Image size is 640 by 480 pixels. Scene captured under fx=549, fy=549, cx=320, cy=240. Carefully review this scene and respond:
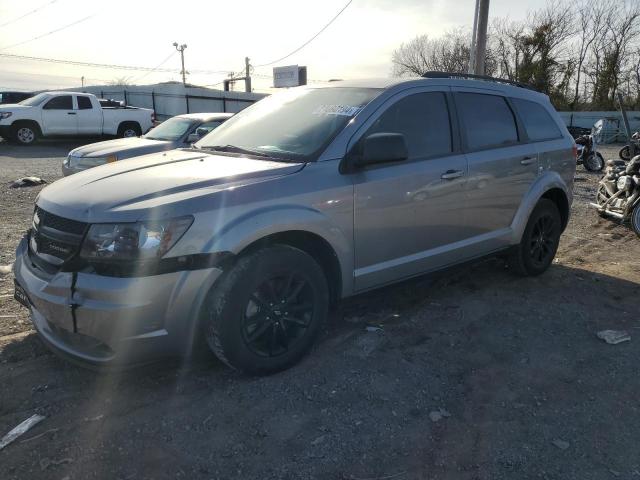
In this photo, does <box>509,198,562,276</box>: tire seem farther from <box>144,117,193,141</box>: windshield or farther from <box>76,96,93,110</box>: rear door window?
<box>76,96,93,110</box>: rear door window

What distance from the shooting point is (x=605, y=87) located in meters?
41.5

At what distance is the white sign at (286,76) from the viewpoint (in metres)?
35.7

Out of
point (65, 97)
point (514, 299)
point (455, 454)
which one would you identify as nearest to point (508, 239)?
point (514, 299)

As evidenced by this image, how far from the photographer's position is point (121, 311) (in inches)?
107

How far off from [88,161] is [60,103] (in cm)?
1133

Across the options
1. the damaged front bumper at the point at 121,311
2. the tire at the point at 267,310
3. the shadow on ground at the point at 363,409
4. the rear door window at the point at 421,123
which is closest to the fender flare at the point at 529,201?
the shadow on ground at the point at 363,409

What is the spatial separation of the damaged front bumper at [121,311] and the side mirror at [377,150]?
3.88ft

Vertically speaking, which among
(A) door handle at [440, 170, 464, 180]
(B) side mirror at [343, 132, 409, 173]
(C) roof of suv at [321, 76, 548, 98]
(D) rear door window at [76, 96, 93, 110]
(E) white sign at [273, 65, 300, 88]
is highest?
(E) white sign at [273, 65, 300, 88]

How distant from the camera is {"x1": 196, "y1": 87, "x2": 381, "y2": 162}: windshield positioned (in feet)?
12.0

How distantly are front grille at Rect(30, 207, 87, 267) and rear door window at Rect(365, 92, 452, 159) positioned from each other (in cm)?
196

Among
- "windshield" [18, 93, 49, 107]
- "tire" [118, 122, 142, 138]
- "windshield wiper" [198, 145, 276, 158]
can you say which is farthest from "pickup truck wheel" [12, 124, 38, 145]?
"windshield wiper" [198, 145, 276, 158]

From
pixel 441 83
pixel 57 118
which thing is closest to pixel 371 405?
pixel 441 83

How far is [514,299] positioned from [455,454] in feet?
7.96

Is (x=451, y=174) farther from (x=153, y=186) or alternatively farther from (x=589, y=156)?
(x=589, y=156)
